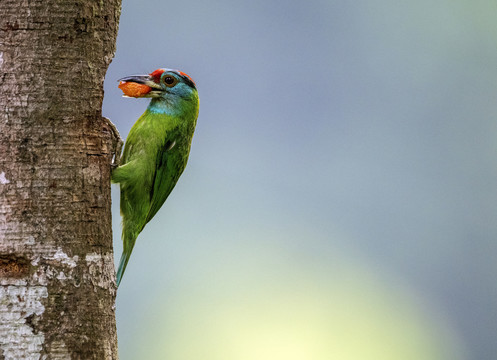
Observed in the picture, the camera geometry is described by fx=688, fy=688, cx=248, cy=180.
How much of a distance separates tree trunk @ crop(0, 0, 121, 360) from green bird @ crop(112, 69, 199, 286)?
Result: 897 mm

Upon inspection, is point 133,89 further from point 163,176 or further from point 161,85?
point 163,176

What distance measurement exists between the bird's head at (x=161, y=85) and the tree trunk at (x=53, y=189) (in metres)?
1.12

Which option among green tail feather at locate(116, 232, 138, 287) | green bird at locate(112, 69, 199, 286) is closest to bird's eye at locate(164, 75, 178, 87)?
green bird at locate(112, 69, 199, 286)

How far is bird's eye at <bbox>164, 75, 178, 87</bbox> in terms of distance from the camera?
3.92 m

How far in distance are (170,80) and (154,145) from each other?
447 mm

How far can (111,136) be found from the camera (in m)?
2.78

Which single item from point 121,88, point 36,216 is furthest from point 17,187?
point 121,88

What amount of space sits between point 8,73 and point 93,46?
1.12ft

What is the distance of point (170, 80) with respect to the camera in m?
3.93

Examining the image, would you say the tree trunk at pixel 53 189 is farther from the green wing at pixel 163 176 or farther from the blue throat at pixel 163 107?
the blue throat at pixel 163 107

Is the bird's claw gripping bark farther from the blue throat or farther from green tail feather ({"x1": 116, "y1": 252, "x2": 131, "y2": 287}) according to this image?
the blue throat

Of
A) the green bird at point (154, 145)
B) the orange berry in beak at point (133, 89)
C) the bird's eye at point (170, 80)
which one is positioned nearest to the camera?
the green bird at point (154, 145)

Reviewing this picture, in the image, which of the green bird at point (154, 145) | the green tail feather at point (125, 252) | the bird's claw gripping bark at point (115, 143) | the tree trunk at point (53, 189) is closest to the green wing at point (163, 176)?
the green bird at point (154, 145)

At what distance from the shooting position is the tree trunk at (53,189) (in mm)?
2424
